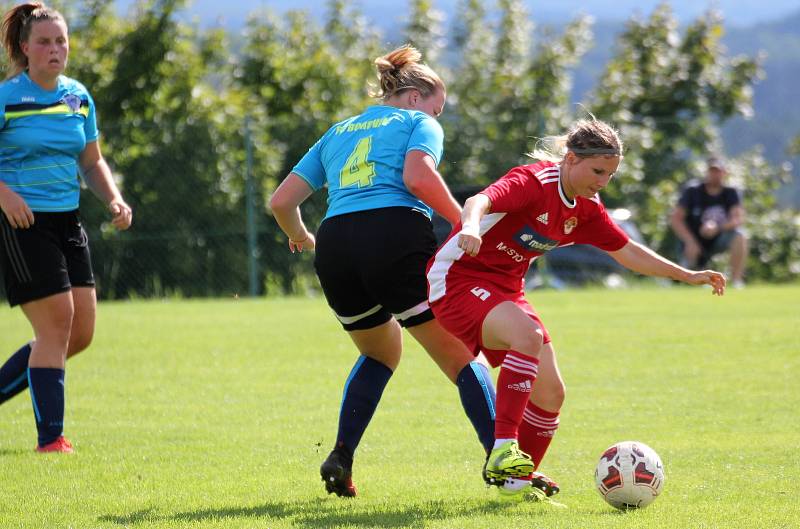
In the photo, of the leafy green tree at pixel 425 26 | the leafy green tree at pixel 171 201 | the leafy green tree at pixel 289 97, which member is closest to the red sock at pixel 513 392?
the leafy green tree at pixel 289 97

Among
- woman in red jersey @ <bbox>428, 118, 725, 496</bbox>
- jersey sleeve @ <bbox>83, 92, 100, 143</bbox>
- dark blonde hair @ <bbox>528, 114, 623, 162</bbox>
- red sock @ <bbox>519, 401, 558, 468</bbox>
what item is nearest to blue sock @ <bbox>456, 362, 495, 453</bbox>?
woman in red jersey @ <bbox>428, 118, 725, 496</bbox>

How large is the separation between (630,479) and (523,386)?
540mm

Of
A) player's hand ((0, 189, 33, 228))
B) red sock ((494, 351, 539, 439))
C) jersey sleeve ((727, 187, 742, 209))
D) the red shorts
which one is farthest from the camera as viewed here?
jersey sleeve ((727, 187, 742, 209))

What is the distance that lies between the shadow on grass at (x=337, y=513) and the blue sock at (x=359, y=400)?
1.10 ft

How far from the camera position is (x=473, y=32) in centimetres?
2664

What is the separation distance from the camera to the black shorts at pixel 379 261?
4961 mm

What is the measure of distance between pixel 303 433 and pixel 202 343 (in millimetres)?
4445

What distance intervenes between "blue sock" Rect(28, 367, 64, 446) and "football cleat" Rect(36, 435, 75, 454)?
0.07 feet

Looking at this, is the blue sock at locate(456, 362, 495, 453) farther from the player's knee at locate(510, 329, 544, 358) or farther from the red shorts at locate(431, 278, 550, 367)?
the player's knee at locate(510, 329, 544, 358)

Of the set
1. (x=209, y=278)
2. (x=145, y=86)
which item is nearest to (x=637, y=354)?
(x=209, y=278)

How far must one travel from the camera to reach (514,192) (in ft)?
16.3

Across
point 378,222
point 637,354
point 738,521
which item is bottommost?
point 637,354

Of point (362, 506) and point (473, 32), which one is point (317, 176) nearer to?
point (362, 506)

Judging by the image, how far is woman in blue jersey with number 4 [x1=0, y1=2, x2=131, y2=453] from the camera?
6.03m
